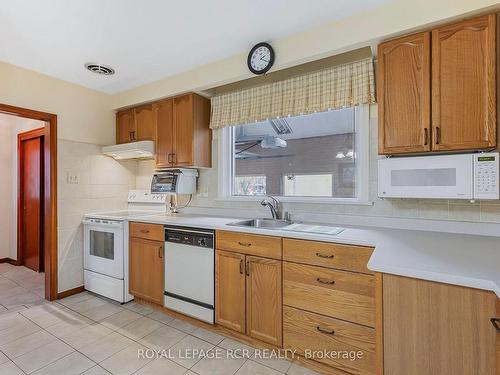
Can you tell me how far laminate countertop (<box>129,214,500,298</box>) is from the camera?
3.28ft

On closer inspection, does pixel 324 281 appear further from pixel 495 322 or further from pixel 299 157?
pixel 299 157

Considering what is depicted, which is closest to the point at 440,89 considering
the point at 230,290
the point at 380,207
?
the point at 380,207

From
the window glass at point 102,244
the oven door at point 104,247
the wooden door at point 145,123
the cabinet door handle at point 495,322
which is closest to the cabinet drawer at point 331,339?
the cabinet door handle at point 495,322

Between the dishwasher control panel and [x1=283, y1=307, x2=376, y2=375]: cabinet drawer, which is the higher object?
the dishwasher control panel

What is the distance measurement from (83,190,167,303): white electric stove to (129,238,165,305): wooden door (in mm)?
88

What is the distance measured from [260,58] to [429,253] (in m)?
1.86

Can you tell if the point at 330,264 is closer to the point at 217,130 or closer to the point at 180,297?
the point at 180,297

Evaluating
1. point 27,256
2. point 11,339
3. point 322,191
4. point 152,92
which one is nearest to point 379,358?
point 322,191

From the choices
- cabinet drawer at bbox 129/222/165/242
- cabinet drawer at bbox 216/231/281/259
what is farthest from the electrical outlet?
cabinet drawer at bbox 216/231/281/259

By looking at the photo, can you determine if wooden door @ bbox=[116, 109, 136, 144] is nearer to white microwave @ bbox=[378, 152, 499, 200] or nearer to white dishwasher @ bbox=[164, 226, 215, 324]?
white dishwasher @ bbox=[164, 226, 215, 324]

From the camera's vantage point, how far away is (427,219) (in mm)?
1882

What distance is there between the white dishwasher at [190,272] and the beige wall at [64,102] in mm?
1749

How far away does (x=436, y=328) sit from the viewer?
3.47 feet

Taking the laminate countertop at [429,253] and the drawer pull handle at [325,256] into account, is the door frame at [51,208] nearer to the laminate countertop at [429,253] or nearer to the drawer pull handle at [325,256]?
the laminate countertop at [429,253]
